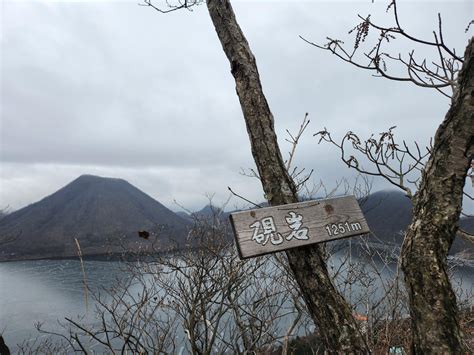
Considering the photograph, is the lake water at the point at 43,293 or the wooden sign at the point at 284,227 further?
the lake water at the point at 43,293

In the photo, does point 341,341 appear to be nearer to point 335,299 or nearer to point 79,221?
point 335,299

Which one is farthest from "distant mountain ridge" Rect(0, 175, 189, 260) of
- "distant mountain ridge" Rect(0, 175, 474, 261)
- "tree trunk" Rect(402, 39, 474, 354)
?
"tree trunk" Rect(402, 39, 474, 354)

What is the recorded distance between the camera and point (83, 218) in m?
112

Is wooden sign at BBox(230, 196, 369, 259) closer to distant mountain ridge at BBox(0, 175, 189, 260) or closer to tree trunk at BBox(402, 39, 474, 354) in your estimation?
tree trunk at BBox(402, 39, 474, 354)

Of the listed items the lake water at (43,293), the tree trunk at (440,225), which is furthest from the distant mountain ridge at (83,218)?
the tree trunk at (440,225)

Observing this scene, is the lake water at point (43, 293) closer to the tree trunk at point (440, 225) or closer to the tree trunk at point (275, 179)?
the tree trunk at point (275, 179)

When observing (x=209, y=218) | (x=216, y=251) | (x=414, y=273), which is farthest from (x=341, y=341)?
(x=209, y=218)

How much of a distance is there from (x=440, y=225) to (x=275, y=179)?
0.81 metres

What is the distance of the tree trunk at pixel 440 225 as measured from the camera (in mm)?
1138

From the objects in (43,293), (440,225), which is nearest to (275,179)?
(440,225)

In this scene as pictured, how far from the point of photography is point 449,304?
1147 mm

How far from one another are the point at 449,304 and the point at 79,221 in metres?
123

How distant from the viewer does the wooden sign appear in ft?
5.24

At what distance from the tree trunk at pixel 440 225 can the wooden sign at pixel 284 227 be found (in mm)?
504
